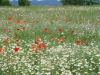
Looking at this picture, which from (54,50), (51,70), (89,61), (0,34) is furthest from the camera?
(0,34)

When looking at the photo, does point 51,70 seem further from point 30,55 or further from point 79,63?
point 30,55

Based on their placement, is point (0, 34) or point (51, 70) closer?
point (51, 70)

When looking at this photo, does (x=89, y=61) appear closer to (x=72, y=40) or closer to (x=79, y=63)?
(x=79, y=63)

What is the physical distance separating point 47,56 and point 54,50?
0.26m

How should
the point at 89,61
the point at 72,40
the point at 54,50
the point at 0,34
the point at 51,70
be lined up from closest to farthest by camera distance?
1. the point at 51,70
2. the point at 89,61
3. the point at 54,50
4. the point at 72,40
5. the point at 0,34

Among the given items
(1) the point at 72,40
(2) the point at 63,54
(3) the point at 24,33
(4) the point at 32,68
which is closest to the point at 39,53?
(2) the point at 63,54

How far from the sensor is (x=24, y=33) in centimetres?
929

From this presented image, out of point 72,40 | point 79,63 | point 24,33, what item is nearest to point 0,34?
point 24,33

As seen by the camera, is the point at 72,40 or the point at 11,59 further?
the point at 72,40

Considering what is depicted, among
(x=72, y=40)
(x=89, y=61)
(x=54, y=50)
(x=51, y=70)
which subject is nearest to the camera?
(x=51, y=70)

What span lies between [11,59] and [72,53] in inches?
45.7

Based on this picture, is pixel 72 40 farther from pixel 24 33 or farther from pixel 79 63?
pixel 79 63

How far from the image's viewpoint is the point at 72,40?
822 centimetres

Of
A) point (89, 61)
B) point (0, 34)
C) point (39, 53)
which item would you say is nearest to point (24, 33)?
point (0, 34)
